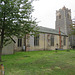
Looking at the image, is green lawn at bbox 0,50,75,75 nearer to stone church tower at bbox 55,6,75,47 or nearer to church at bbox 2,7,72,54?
church at bbox 2,7,72,54

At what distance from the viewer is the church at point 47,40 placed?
23.9 m

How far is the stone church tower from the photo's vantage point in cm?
4226

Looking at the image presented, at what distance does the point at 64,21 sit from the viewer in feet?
143

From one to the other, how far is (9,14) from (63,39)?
104 ft

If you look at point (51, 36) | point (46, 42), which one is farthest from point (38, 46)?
point (51, 36)

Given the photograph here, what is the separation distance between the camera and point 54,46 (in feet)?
109

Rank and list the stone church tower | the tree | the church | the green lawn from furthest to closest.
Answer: the stone church tower < the church < the tree < the green lawn

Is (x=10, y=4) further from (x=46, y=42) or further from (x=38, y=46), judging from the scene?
(x=46, y=42)

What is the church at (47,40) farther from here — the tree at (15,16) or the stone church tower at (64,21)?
the tree at (15,16)

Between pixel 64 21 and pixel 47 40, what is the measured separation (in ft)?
60.9

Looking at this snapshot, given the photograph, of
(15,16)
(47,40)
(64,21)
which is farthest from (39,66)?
(64,21)

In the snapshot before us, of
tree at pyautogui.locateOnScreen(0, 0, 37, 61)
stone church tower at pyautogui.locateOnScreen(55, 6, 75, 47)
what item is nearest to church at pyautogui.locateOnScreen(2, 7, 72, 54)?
stone church tower at pyautogui.locateOnScreen(55, 6, 75, 47)

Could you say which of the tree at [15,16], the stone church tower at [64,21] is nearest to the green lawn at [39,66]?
the tree at [15,16]

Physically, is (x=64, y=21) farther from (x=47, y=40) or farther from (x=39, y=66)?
(x=39, y=66)
